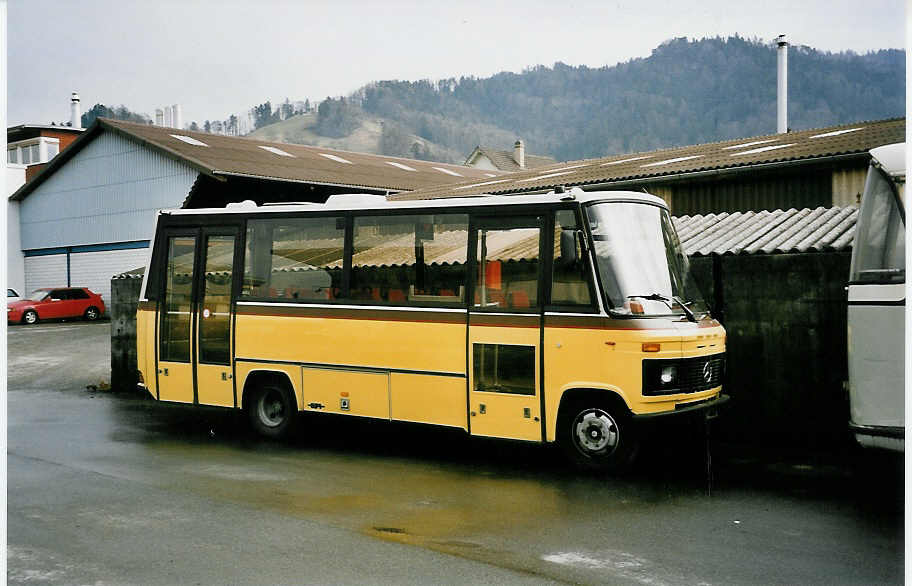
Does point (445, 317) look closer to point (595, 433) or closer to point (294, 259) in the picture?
point (595, 433)

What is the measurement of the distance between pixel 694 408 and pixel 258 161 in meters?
30.3

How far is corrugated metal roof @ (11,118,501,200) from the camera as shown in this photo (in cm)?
3484

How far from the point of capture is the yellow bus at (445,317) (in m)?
9.22

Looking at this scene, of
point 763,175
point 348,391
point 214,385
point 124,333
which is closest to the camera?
point 348,391

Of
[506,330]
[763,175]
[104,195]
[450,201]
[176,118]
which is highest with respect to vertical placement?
[176,118]

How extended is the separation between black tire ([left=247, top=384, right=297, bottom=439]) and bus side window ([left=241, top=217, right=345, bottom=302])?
1227 mm

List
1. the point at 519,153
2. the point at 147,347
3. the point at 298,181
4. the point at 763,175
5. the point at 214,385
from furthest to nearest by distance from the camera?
1. the point at 519,153
2. the point at 298,181
3. the point at 763,175
4. the point at 147,347
5. the point at 214,385

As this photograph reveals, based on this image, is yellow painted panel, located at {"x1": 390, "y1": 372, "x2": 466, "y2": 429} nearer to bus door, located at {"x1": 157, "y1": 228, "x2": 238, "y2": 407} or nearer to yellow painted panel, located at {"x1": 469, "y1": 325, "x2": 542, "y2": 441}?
yellow painted panel, located at {"x1": 469, "y1": 325, "x2": 542, "y2": 441}

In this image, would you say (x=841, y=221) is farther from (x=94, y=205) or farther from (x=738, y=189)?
(x=94, y=205)

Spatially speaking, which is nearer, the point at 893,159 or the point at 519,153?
the point at 893,159

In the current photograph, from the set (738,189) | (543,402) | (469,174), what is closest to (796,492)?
(543,402)

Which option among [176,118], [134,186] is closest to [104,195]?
[134,186]

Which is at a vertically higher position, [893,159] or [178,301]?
[893,159]

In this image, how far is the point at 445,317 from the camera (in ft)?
33.2
